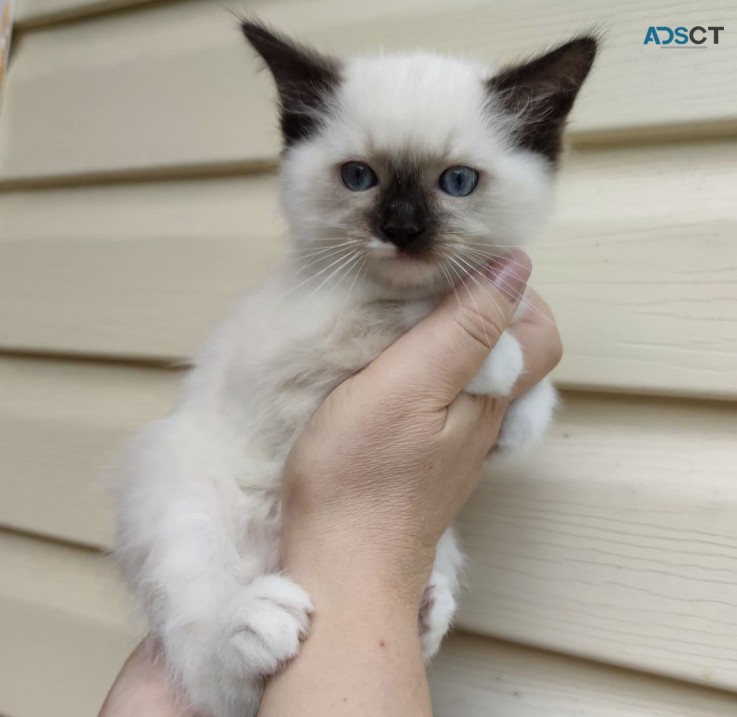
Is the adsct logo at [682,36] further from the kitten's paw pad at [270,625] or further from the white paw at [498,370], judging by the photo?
the kitten's paw pad at [270,625]

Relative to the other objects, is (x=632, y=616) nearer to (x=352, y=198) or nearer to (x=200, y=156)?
(x=352, y=198)

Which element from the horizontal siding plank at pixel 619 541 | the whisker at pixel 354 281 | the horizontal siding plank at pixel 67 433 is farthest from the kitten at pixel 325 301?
the horizontal siding plank at pixel 67 433

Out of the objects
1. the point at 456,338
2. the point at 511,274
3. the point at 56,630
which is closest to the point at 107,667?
the point at 56,630

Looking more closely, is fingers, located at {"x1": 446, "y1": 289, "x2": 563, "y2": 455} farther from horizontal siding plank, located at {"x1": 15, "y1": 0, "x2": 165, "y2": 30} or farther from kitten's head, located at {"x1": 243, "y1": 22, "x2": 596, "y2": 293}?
horizontal siding plank, located at {"x1": 15, "y1": 0, "x2": 165, "y2": 30}

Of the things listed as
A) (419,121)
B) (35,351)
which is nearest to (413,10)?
(419,121)

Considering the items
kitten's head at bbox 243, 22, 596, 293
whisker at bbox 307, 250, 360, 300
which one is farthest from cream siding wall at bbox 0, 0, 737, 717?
whisker at bbox 307, 250, 360, 300

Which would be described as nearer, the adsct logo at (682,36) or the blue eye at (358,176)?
the blue eye at (358,176)
